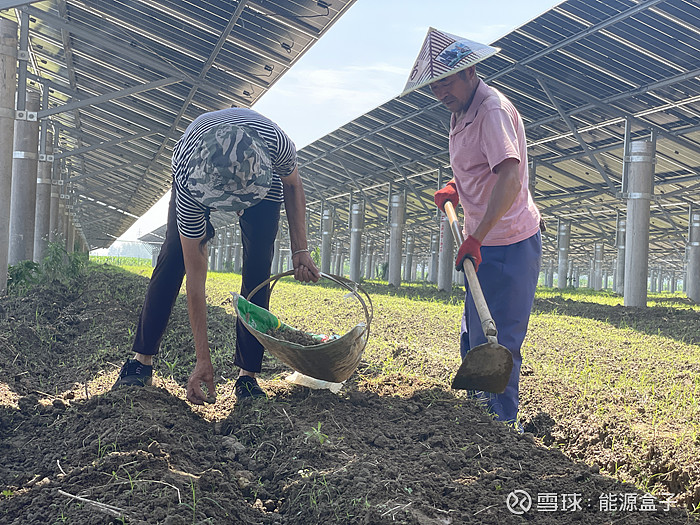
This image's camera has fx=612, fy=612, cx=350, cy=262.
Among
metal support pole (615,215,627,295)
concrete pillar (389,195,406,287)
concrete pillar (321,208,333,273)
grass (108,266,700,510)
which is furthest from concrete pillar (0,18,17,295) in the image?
metal support pole (615,215,627,295)

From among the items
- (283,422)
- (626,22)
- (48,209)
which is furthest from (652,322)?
(48,209)

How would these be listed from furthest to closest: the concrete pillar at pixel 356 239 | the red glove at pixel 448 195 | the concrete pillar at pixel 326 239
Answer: the concrete pillar at pixel 326 239 < the concrete pillar at pixel 356 239 < the red glove at pixel 448 195

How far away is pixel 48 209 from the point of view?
1334 cm

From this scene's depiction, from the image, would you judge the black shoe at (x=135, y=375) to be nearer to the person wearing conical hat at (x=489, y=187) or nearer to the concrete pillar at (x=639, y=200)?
the person wearing conical hat at (x=489, y=187)

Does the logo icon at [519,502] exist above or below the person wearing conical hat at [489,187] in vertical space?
below

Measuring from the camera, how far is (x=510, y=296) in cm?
295

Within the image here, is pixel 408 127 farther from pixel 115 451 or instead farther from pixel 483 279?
pixel 115 451

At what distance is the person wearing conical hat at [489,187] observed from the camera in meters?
2.82

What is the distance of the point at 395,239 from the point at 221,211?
15912mm

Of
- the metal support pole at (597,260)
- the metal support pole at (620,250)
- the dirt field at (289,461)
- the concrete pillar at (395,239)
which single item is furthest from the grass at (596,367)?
the metal support pole at (597,260)

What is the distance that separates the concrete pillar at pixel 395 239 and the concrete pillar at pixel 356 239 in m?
1.74

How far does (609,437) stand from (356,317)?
507cm

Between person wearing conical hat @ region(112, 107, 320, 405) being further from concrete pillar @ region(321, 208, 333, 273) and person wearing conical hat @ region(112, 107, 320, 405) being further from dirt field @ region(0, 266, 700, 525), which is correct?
concrete pillar @ region(321, 208, 333, 273)

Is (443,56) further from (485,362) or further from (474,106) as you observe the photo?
(485,362)
